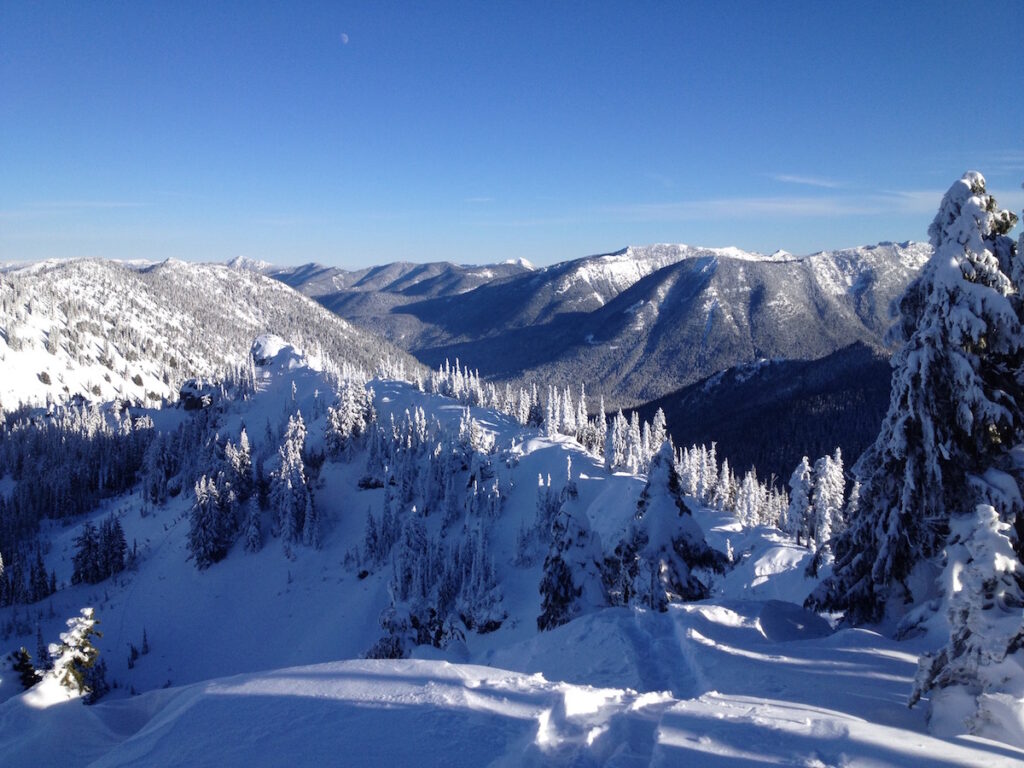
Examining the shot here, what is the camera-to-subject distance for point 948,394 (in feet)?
39.7

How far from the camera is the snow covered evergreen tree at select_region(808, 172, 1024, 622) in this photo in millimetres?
11398

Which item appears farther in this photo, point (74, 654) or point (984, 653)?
point (74, 654)

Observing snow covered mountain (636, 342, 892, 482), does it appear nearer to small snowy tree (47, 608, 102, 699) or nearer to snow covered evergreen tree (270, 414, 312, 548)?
snow covered evergreen tree (270, 414, 312, 548)

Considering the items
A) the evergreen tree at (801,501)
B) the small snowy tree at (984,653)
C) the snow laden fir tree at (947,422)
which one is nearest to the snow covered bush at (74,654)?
the small snowy tree at (984,653)

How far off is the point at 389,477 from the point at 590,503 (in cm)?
2754

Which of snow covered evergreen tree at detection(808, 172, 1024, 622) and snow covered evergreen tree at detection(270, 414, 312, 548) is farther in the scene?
snow covered evergreen tree at detection(270, 414, 312, 548)

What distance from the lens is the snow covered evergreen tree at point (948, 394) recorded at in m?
11.4

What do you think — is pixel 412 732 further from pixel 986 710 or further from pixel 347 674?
pixel 986 710

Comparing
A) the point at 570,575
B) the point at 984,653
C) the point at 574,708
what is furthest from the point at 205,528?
the point at 984,653

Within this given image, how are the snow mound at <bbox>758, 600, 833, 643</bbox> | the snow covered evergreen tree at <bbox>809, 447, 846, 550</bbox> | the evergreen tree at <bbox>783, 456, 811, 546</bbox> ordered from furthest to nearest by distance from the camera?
the evergreen tree at <bbox>783, 456, 811, 546</bbox>, the snow covered evergreen tree at <bbox>809, 447, 846, 550</bbox>, the snow mound at <bbox>758, 600, 833, 643</bbox>

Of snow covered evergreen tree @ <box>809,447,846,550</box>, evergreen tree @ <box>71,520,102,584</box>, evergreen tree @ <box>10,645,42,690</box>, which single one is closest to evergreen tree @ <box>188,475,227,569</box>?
evergreen tree @ <box>71,520,102,584</box>

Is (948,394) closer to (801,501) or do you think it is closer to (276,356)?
(801,501)

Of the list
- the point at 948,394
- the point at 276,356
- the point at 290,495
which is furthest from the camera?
the point at 276,356

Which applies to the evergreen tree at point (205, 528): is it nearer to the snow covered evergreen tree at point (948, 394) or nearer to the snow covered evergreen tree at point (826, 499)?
the snow covered evergreen tree at point (826, 499)
